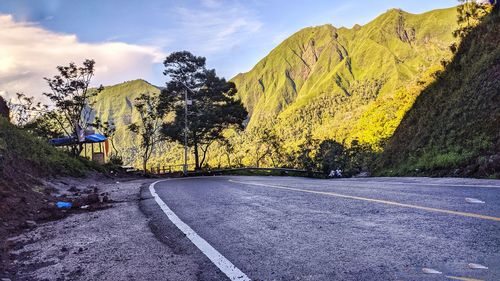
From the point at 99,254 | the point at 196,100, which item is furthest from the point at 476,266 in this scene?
the point at 196,100

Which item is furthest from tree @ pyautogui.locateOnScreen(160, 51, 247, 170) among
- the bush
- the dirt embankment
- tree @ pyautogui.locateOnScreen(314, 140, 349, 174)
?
the dirt embankment

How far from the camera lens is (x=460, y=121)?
1748 centimetres

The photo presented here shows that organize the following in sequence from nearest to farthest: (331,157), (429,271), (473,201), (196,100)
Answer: (429,271) → (473,201) → (331,157) → (196,100)

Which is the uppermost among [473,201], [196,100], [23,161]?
[196,100]

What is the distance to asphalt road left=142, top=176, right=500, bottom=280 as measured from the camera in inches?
121

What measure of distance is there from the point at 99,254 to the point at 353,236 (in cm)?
277

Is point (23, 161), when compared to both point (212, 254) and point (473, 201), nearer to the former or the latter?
point (212, 254)

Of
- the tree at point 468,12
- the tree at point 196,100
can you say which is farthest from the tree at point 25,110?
the tree at point 468,12

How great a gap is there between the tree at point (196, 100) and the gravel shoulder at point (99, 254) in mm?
37607

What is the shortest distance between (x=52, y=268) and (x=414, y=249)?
347 cm

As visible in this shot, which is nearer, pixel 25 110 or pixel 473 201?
pixel 473 201

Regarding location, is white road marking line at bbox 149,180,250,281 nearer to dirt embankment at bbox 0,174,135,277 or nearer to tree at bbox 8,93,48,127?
dirt embankment at bbox 0,174,135,277

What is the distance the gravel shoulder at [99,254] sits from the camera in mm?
3467

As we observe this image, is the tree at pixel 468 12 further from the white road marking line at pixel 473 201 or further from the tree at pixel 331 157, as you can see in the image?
the white road marking line at pixel 473 201
